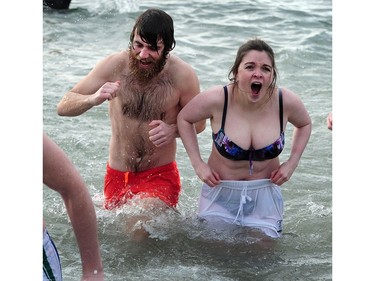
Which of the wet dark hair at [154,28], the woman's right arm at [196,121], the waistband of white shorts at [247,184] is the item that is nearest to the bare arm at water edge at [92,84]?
the wet dark hair at [154,28]

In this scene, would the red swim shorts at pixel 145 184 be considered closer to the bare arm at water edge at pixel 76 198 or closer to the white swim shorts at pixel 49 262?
the white swim shorts at pixel 49 262

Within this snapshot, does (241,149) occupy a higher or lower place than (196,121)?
lower

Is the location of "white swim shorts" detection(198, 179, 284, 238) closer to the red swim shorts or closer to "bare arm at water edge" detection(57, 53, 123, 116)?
the red swim shorts

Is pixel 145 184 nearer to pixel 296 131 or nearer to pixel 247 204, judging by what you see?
pixel 247 204

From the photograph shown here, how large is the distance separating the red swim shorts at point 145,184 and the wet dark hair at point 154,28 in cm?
86

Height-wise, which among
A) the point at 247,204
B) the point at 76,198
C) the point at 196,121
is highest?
the point at 76,198

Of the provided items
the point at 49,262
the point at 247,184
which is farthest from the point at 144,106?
the point at 49,262

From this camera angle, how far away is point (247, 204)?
15.5ft

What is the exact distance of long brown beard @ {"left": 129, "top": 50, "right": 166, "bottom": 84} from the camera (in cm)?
460

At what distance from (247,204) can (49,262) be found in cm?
229

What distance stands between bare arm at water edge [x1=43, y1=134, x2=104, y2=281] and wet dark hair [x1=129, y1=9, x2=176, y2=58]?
2.16 metres
